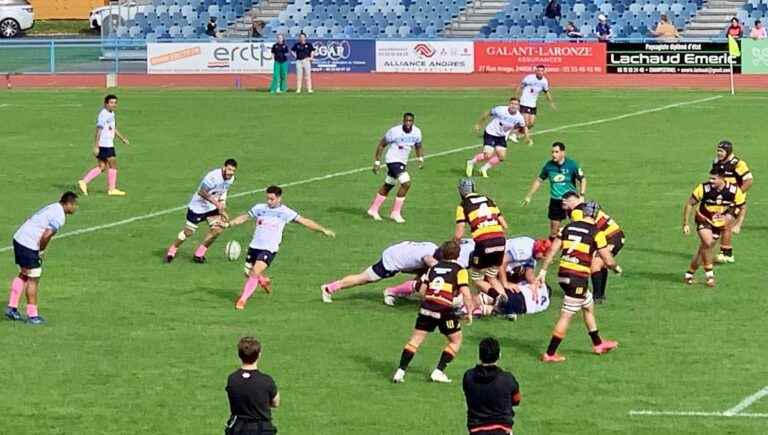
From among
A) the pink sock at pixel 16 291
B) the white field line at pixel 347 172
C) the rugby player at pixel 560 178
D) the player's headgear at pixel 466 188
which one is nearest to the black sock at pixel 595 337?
the player's headgear at pixel 466 188

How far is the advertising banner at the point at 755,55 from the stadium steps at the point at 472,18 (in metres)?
14.3

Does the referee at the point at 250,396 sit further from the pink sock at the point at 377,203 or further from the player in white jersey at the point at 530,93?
the player in white jersey at the point at 530,93

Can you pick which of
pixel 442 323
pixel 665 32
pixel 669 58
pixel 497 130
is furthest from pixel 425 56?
pixel 442 323

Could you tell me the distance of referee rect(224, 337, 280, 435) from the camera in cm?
1404

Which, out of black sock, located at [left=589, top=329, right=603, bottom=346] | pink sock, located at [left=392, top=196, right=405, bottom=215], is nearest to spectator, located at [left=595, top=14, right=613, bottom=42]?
pink sock, located at [left=392, top=196, right=405, bottom=215]

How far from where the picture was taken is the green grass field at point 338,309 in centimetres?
1830

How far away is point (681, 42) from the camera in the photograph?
59719mm

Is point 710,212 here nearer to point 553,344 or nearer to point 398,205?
point 553,344

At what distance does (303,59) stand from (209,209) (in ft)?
109

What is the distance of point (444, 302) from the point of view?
18.7 metres

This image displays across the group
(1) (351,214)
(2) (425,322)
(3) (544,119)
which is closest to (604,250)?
(2) (425,322)

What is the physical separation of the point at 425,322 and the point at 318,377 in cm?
175

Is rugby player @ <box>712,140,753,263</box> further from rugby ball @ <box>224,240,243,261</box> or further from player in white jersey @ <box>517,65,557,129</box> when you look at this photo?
player in white jersey @ <box>517,65,557,129</box>

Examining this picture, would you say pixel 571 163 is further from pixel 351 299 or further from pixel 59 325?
pixel 59 325
